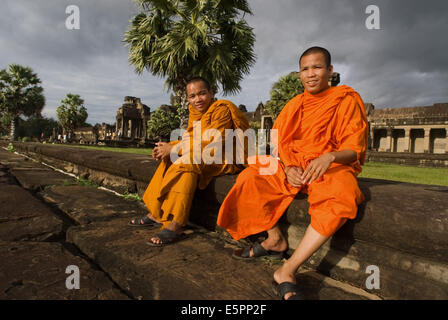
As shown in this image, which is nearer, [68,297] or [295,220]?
[68,297]

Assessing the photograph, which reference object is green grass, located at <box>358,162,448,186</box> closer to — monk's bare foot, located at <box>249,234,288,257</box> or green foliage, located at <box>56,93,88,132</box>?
monk's bare foot, located at <box>249,234,288,257</box>

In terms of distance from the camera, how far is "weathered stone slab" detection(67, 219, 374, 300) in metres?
1.19

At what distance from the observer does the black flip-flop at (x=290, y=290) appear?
1.15 m

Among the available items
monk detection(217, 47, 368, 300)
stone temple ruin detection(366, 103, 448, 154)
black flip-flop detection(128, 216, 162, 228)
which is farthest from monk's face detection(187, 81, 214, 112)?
stone temple ruin detection(366, 103, 448, 154)

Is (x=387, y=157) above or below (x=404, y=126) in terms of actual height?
below

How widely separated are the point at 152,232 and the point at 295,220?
1.12m

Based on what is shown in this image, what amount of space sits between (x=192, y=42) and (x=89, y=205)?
9.01m

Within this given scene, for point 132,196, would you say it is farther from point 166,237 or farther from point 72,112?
point 72,112

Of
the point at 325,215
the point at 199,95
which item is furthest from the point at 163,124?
the point at 325,215

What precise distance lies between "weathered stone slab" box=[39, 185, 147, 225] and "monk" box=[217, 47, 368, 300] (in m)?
1.31

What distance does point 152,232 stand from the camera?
203cm

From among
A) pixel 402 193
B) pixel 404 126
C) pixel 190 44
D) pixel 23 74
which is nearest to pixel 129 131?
pixel 23 74

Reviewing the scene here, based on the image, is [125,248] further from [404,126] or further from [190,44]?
[404,126]

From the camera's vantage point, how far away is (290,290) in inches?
46.3
